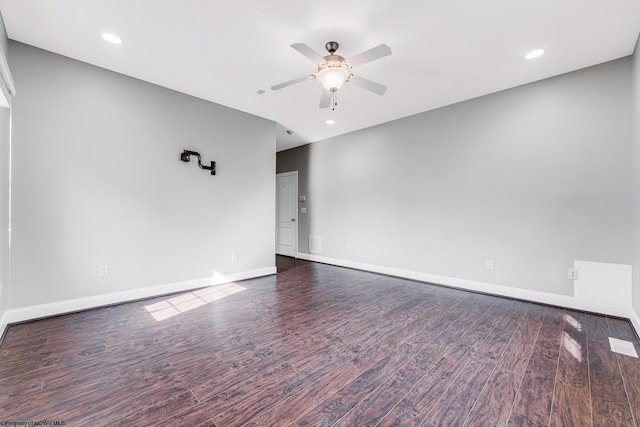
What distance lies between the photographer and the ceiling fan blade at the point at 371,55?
7.12ft

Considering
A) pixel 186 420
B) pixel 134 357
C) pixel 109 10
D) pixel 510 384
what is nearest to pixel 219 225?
pixel 134 357

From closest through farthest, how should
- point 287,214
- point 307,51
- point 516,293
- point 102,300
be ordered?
point 307,51, point 102,300, point 516,293, point 287,214

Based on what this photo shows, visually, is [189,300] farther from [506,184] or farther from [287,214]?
[506,184]

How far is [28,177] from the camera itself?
9.20ft

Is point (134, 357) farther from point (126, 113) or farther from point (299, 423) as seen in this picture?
point (126, 113)

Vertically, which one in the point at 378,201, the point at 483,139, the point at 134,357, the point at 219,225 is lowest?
the point at 134,357

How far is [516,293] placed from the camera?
11.9ft

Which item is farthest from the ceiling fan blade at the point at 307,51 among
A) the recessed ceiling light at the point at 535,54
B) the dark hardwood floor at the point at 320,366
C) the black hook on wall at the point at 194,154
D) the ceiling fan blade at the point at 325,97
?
the dark hardwood floor at the point at 320,366

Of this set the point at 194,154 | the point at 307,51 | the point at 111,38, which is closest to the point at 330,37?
the point at 307,51

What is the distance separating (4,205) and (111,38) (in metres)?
1.91

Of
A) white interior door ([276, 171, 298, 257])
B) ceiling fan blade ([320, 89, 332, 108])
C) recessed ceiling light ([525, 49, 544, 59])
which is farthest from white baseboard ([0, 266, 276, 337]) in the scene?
recessed ceiling light ([525, 49, 544, 59])

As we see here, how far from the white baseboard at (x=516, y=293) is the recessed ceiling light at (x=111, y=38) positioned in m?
4.74

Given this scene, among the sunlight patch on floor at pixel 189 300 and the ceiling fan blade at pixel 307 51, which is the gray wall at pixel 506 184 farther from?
the ceiling fan blade at pixel 307 51

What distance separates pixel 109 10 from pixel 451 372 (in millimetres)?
3910
